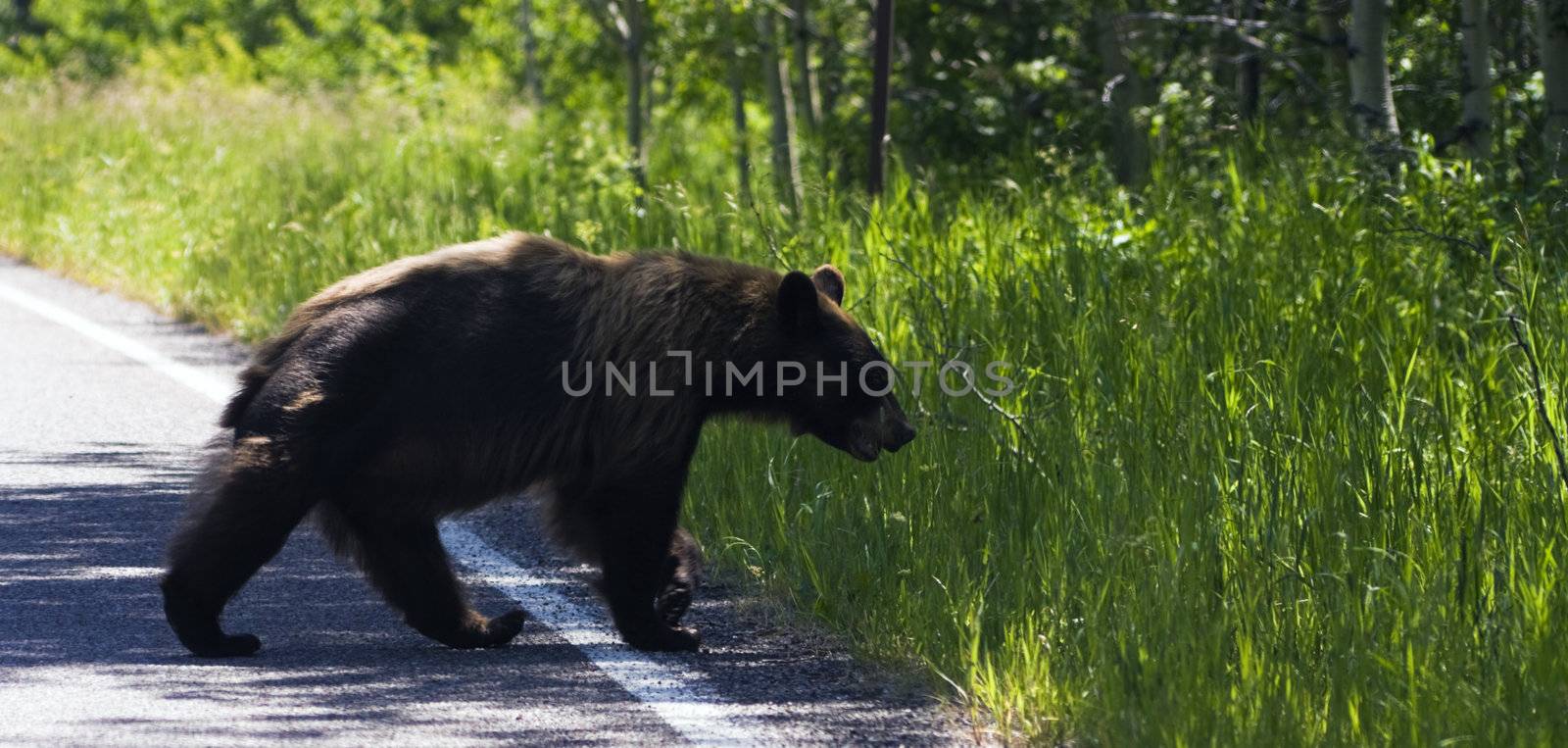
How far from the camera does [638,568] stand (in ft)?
16.9

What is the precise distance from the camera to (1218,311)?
7.42 m

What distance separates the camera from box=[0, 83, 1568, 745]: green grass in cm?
436

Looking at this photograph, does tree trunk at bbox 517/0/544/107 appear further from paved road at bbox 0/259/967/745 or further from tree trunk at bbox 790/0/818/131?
paved road at bbox 0/259/967/745

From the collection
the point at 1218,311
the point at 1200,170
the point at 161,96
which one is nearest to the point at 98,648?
the point at 1218,311

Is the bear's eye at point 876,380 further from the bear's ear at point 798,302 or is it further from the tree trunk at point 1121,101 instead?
the tree trunk at point 1121,101

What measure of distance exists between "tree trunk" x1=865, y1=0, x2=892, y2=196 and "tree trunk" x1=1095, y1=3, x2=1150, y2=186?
256cm

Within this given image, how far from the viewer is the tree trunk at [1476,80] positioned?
378 inches

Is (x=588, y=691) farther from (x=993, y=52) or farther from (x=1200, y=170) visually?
(x=993, y=52)

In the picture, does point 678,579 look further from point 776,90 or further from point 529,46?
point 529,46

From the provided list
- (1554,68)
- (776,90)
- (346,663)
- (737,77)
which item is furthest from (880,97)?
(737,77)

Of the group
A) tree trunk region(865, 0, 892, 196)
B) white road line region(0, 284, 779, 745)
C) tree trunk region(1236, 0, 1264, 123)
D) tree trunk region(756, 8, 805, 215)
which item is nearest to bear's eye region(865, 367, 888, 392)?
white road line region(0, 284, 779, 745)

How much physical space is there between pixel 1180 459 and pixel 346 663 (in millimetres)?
2467

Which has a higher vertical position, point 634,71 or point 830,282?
point 634,71

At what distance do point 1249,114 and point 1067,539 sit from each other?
884cm
